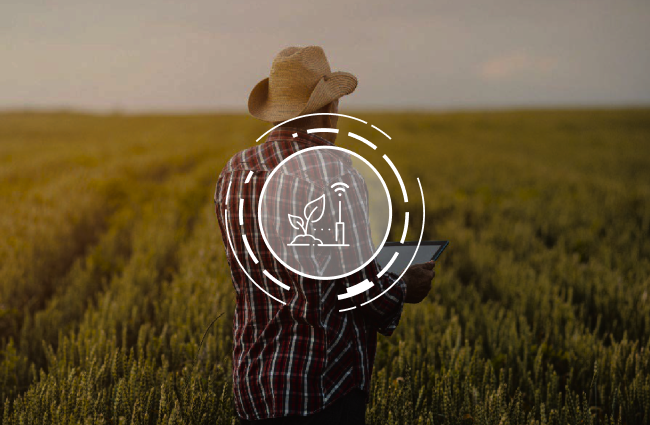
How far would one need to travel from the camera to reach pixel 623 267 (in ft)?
17.1

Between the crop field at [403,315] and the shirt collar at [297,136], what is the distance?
1.16m

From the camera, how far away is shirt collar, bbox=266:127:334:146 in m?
1.60

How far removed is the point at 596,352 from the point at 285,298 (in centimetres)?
242

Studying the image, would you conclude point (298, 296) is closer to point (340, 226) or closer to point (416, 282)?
point (340, 226)

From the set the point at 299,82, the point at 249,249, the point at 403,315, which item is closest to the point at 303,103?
the point at 299,82

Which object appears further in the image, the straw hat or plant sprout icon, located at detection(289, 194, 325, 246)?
the straw hat

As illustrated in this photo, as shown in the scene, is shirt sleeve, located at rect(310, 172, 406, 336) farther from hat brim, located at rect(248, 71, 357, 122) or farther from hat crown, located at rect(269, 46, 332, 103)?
hat crown, located at rect(269, 46, 332, 103)

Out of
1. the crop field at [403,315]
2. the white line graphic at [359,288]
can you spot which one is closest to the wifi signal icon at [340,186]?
the white line graphic at [359,288]

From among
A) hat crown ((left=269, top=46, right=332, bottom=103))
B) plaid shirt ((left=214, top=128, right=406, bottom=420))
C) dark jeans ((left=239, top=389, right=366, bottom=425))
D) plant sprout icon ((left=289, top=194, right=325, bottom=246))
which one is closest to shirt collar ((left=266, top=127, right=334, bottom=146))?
plaid shirt ((left=214, top=128, right=406, bottom=420))

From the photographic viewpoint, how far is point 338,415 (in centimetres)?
161

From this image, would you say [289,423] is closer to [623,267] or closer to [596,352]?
[596,352]

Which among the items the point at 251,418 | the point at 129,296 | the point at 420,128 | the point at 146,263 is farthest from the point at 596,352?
the point at 420,128

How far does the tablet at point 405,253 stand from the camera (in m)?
1.76

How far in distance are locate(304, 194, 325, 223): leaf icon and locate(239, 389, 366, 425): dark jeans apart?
581mm
